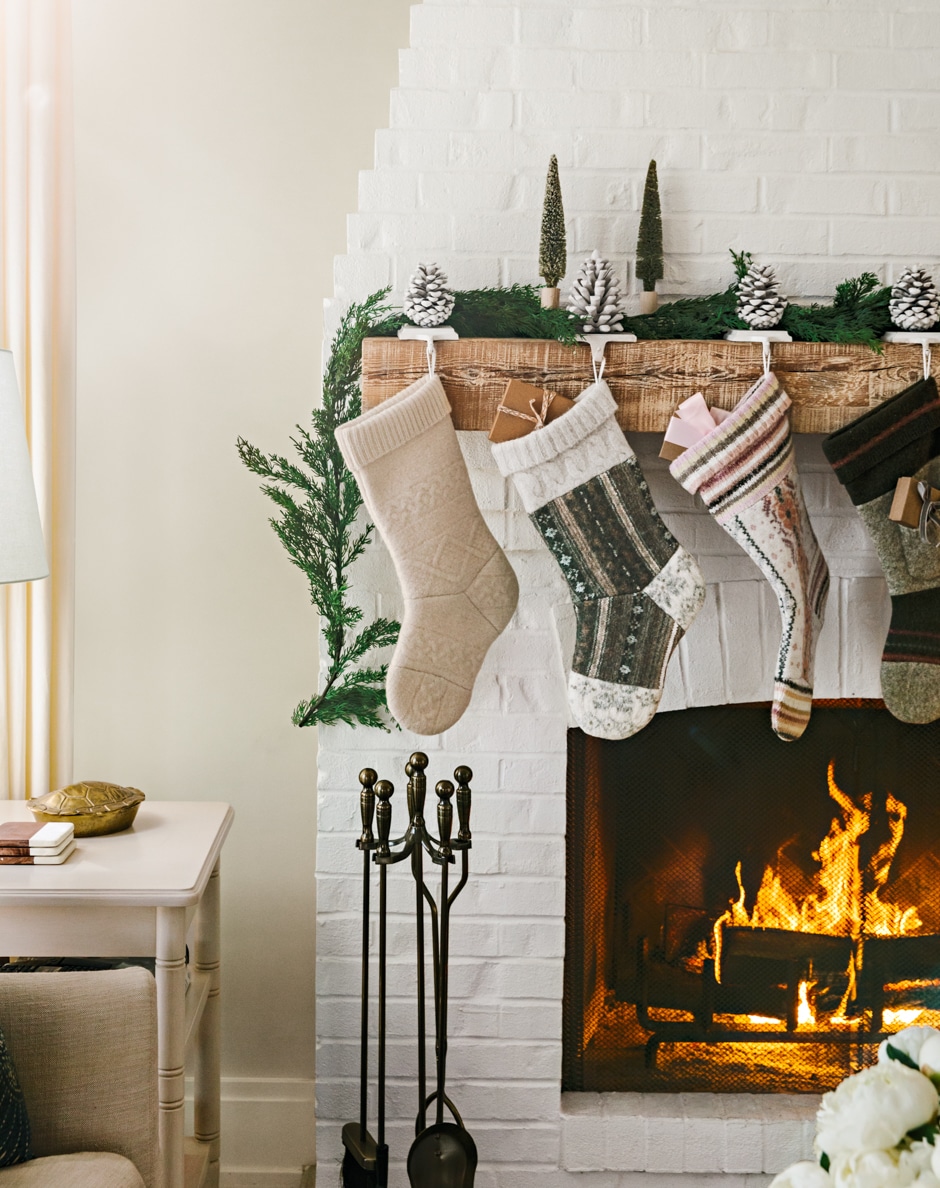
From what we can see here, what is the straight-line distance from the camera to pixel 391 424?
1.58 meters

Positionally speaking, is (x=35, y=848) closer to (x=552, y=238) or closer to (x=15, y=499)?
(x=15, y=499)

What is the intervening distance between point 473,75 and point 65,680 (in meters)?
1.31

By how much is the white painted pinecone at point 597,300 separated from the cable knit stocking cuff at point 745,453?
0.24m

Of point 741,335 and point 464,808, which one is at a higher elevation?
point 741,335

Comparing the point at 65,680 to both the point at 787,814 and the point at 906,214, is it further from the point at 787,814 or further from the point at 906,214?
the point at 906,214

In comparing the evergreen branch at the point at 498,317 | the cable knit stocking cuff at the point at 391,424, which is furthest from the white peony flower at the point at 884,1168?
the evergreen branch at the point at 498,317

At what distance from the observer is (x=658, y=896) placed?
1.91 metres

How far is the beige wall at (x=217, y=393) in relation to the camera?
78.1 inches

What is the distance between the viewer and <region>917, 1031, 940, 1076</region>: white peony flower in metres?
0.66

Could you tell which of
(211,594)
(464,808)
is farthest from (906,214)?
(211,594)

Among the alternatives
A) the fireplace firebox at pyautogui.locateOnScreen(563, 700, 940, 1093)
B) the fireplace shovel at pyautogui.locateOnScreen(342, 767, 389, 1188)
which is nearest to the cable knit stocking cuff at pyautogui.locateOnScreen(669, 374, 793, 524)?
the fireplace firebox at pyautogui.locateOnScreen(563, 700, 940, 1093)

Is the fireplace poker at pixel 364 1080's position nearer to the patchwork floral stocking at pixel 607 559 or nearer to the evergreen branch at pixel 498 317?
the patchwork floral stocking at pixel 607 559

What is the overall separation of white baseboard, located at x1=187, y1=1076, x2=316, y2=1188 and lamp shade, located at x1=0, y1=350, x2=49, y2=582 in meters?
1.17

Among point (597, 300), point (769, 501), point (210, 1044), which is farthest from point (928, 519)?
point (210, 1044)
